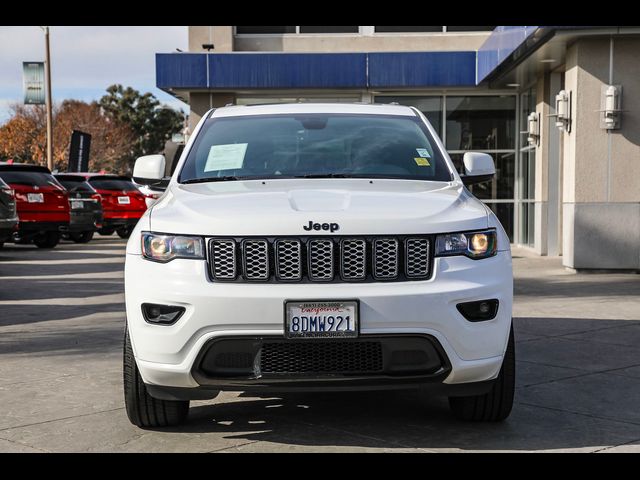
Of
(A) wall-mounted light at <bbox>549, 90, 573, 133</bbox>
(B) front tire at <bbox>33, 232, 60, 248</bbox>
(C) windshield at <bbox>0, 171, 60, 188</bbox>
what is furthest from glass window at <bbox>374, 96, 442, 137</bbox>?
(B) front tire at <bbox>33, 232, 60, 248</bbox>

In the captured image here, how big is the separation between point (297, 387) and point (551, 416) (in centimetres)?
160

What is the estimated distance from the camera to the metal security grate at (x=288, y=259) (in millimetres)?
4754

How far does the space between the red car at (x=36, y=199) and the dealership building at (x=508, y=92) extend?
11.5 ft

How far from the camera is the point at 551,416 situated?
5.56m

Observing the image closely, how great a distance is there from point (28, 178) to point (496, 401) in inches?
649

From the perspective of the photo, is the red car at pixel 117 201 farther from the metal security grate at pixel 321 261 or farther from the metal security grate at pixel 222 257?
the metal security grate at pixel 321 261

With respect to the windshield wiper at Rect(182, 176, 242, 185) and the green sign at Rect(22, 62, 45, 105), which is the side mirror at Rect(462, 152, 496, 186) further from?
the green sign at Rect(22, 62, 45, 105)

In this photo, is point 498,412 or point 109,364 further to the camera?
point 109,364

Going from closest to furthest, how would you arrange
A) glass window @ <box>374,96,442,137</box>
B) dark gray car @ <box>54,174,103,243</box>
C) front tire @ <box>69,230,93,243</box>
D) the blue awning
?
the blue awning, glass window @ <box>374,96,442,137</box>, dark gray car @ <box>54,174,103,243</box>, front tire @ <box>69,230,93,243</box>

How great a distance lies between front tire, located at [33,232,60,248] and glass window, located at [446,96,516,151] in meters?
8.65

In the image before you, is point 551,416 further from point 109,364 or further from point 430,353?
point 109,364

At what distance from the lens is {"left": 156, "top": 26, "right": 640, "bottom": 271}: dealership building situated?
14.9m
